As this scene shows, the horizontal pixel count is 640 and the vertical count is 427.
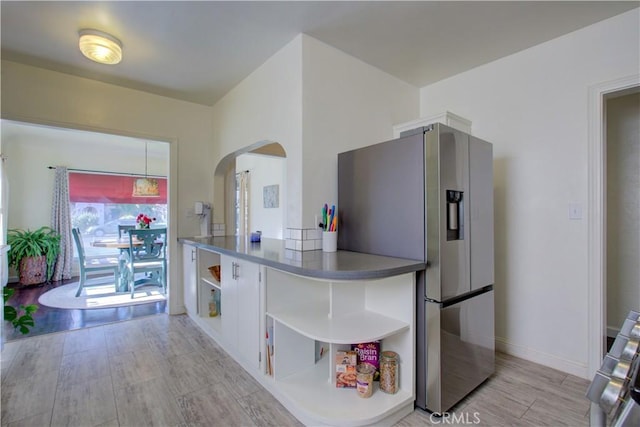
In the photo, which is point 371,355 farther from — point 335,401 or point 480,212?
point 480,212

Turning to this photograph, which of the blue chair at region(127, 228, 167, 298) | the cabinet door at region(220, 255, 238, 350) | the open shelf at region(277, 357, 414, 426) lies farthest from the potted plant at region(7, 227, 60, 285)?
the open shelf at region(277, 357, 414, 426)

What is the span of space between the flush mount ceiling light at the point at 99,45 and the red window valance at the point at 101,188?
14.7ft

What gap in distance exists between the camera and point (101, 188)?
19.1 ft

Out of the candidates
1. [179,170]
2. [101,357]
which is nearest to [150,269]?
[179,170]

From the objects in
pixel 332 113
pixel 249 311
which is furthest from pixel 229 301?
pixel 332 113

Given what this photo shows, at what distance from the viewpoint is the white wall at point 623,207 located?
2.68 m

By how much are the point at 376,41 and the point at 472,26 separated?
0.67m

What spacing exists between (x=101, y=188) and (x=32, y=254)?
162 centimetres

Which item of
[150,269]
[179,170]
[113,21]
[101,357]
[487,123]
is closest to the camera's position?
[113,21]

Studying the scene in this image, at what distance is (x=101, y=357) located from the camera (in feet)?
7.72

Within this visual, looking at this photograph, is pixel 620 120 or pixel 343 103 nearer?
pixel 343 103

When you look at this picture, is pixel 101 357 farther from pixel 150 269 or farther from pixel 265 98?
pixel 265 98

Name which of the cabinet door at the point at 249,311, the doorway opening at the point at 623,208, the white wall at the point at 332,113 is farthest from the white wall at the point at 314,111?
Answer: the doorway opening at the point at 623,208

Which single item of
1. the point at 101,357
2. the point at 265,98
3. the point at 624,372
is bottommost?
the point at 101,357
